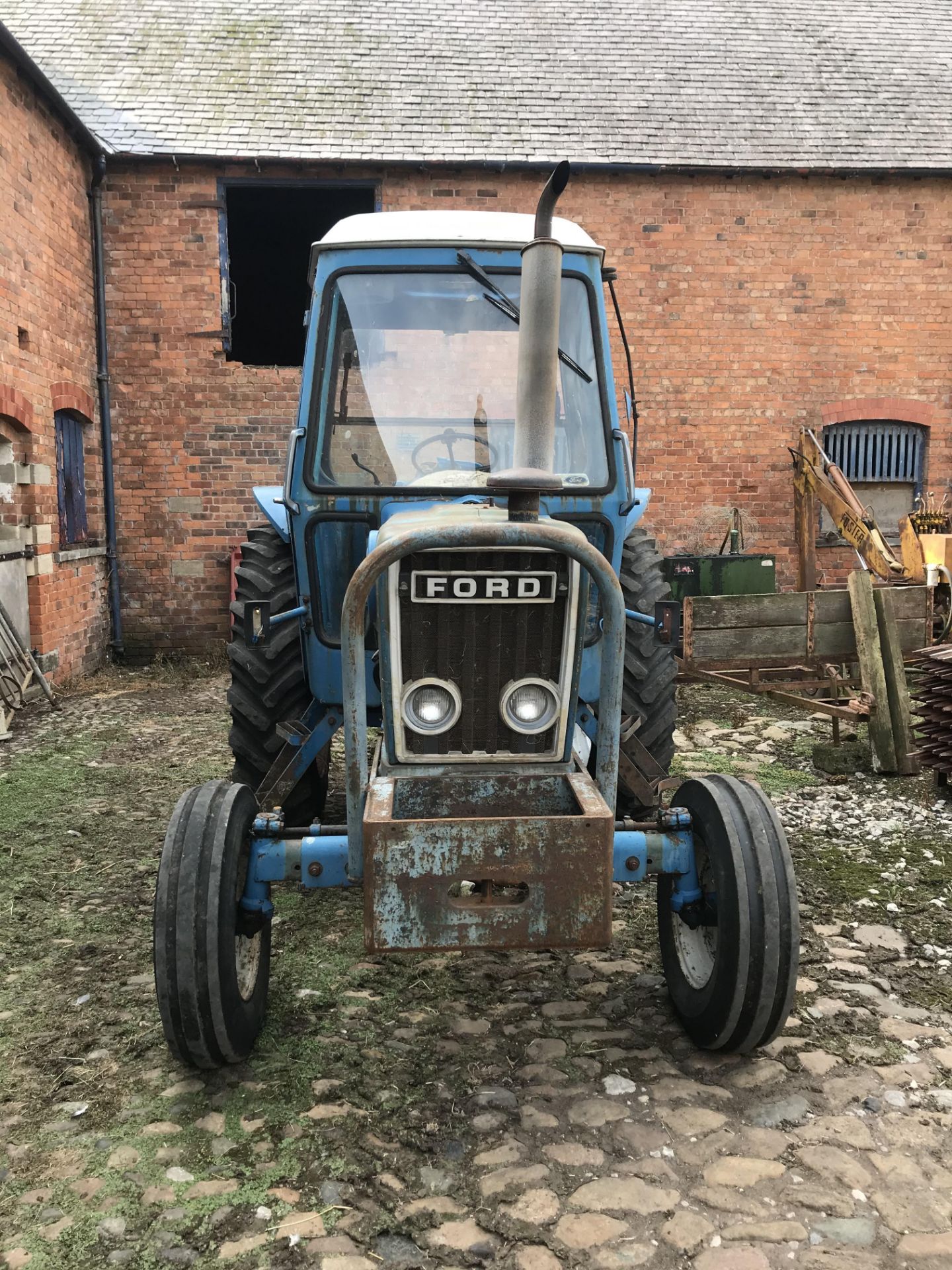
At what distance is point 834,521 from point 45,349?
292 inches

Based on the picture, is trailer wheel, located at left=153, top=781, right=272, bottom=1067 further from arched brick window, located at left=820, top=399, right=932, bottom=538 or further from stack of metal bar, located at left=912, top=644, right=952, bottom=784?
arched brick window, located at left=820, top=399, right=932, bottom=538

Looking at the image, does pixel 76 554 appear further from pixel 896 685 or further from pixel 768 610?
pixel 896 685

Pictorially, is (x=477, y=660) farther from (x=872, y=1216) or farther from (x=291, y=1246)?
(x=872, y=1216)

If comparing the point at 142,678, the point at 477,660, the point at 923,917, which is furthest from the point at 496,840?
the point at 142,678

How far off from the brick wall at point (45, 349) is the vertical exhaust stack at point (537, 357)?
616 centimetres

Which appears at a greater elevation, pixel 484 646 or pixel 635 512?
pixel 635 512

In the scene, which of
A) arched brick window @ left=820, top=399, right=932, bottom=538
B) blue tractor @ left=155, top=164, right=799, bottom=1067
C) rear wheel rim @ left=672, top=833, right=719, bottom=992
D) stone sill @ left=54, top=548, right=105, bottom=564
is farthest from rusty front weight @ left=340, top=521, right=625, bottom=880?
arched brick window @ left=820, top=399, right=932, bottom=538

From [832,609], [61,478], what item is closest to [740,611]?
[832,609]

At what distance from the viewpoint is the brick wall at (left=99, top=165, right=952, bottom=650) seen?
935cm

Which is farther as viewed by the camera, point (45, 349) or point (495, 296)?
point (45, 349)

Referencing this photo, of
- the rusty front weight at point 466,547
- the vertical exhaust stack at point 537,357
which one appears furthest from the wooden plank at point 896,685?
the vertical exhaust stack at point 537,357

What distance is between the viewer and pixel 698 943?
288 cm

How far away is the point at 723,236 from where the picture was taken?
31.7ft

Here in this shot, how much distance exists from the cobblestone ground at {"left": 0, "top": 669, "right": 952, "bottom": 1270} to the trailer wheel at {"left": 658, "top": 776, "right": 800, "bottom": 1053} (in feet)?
0.61
